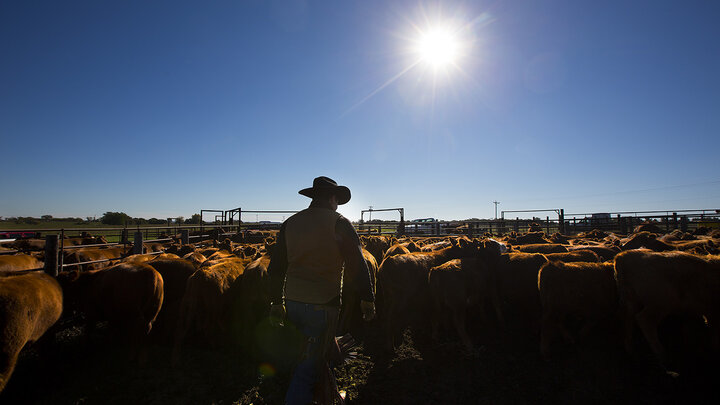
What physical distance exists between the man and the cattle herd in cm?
262

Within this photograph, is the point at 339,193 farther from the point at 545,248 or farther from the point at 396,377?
the point at 545,248

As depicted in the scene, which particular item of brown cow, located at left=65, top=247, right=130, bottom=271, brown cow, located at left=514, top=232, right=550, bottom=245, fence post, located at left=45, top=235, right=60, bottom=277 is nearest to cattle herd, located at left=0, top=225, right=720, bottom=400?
fence post, located at left=45, top=235, right=60, bottom=277

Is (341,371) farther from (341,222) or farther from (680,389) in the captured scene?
(680,389)

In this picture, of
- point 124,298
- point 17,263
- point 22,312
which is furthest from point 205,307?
point 17,263

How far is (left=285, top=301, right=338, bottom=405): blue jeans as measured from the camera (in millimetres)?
2648

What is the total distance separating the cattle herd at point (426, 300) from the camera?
13.6 ft

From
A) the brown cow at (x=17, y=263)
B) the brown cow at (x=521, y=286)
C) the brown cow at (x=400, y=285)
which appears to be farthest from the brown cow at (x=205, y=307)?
the brown cow at (x=521, y=286)

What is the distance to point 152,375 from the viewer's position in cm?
417

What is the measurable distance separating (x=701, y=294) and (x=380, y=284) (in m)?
4.55

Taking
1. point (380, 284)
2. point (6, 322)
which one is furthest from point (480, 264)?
point (6, 322)

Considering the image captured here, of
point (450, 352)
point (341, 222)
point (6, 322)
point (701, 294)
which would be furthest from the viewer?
point (450, 352)

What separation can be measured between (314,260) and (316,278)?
6.2 inches

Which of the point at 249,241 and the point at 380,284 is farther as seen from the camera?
the point at 249,241

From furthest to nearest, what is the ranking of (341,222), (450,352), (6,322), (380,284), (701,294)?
1. (380,284)
2. (450,352)
3. (701,294)
4. (6,322)
5. (341,222)
